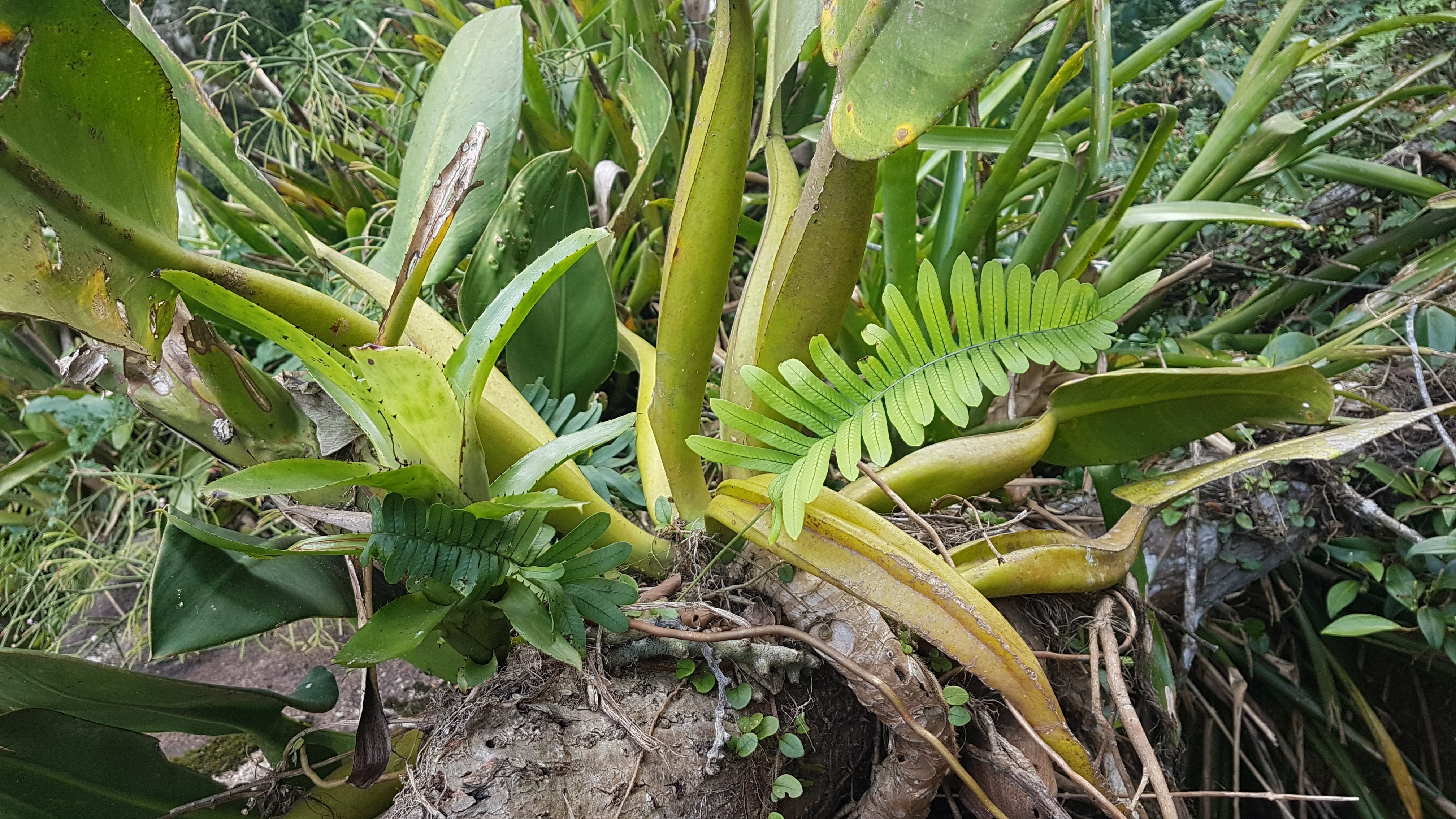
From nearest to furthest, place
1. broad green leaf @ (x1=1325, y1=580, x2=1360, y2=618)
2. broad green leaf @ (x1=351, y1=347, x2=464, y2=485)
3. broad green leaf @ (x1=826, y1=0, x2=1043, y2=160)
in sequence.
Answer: broad green leaf @ (x1=826, y1=0, x2=1043, y2=160)
broad green leaf @ (x1=351, y1=347, x2=464, y2=485)
broad green leaf @ (x1=1325, y1=580, x2=1360, y2=618)

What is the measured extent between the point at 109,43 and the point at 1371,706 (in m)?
1.62

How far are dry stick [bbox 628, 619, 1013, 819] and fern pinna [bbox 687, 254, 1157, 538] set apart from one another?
0.13 meters

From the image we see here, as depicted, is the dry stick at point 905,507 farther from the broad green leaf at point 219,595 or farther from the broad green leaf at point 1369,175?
the broad green leaf at point 1369,175

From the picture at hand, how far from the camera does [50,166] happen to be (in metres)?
0.41

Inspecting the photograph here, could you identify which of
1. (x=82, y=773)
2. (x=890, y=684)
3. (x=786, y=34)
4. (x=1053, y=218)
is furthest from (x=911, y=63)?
(x=82, y=773)

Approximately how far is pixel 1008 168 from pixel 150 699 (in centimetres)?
89

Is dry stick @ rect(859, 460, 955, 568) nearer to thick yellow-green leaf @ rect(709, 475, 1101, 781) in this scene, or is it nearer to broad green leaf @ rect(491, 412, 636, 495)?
thick yellow-green leaf @ rect(709, 475, 1101, 781)

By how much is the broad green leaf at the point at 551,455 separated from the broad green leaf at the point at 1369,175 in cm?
103

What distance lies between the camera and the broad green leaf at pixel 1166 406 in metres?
0.58

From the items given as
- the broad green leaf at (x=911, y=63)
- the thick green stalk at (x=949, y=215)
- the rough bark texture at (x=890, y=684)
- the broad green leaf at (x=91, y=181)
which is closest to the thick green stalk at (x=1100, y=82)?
the thick green stalk at (x=949, y=215)

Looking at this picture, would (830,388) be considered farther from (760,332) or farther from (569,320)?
(569,320)

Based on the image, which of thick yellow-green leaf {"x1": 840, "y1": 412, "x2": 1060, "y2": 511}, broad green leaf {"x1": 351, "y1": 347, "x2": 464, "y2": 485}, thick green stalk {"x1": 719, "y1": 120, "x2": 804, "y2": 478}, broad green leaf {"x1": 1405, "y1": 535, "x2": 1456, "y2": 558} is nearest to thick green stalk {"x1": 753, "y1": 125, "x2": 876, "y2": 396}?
thick green stalk {"x1": 719, "y1": 120, "x2": 804, "y2": 478}

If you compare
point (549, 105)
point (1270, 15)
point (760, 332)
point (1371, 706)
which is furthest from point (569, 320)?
point (1270, 15)

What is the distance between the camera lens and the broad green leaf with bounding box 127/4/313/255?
0.65 metres
